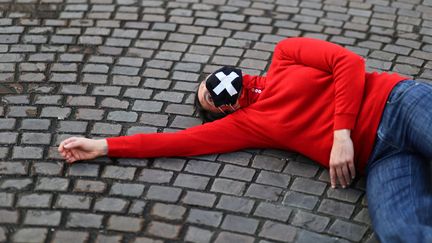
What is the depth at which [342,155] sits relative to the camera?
3.87 m

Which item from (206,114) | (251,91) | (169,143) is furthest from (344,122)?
(169,143)

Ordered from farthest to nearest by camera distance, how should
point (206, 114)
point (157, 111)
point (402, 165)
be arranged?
point (157, 111) < point (206, 114) < point (402, 165)

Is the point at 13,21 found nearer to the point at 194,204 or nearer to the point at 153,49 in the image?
the point at 153,49

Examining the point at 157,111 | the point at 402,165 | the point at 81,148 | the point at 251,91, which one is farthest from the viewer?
the point at 157,111

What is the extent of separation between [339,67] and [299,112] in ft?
1.19

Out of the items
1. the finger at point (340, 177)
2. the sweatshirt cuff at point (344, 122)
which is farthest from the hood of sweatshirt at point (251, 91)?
the finger at point (340, 177)

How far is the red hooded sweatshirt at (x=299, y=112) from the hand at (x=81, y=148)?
56 mm

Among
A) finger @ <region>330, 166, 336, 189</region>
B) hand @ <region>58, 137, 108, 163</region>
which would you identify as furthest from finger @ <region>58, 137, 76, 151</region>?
finger @ <region>330, 166, 336, 189</region>

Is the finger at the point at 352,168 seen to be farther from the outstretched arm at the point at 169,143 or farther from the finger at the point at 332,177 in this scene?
the outstretched arm at the point at 169,143

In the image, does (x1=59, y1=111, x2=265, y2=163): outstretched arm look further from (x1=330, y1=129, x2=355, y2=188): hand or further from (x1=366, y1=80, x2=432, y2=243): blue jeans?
(x1=366, y1=80, x2=432, y2=243): blue jeans

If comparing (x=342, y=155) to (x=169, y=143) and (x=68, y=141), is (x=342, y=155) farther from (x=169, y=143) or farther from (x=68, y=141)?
(x=68, y=141)

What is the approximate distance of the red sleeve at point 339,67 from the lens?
3.93 m

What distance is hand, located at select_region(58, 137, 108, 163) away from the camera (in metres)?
4.18

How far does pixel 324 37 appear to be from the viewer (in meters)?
5.74
